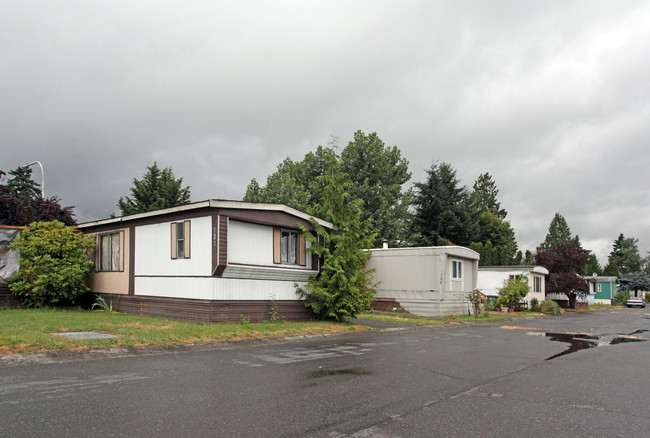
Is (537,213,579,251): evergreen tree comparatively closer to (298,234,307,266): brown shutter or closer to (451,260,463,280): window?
(451,260,463,280): window

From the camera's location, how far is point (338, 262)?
58.1 feet

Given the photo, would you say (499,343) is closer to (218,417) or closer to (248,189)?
(218,417)

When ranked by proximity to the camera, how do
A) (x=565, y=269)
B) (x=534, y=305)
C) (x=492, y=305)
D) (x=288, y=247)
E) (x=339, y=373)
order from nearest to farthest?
(x=339, y=373)
(x=288, y=247)
(x=492, y=305)
(x=534, y=305)
(x=565, y=269)

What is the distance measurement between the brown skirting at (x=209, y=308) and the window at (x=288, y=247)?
147 cm

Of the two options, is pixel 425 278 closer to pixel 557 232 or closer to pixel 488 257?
pixel 488 257

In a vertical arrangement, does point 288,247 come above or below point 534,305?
above

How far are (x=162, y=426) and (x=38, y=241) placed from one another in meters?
15.6

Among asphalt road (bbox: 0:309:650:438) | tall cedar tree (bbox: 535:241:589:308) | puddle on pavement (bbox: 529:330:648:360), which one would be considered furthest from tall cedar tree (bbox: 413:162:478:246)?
asphalt road (bbox: 0:309:650:438)

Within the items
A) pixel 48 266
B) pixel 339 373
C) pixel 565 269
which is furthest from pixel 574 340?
pixel 565 269

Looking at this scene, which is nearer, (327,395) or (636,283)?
(327,395)

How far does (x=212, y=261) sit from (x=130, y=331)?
3402 mm

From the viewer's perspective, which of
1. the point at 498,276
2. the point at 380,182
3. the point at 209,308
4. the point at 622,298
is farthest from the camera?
the point at 622,298

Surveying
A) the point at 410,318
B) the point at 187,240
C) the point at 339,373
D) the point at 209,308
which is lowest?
the point at 410,318

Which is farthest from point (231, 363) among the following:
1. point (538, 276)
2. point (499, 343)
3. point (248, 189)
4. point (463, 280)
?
point (248, 189)
